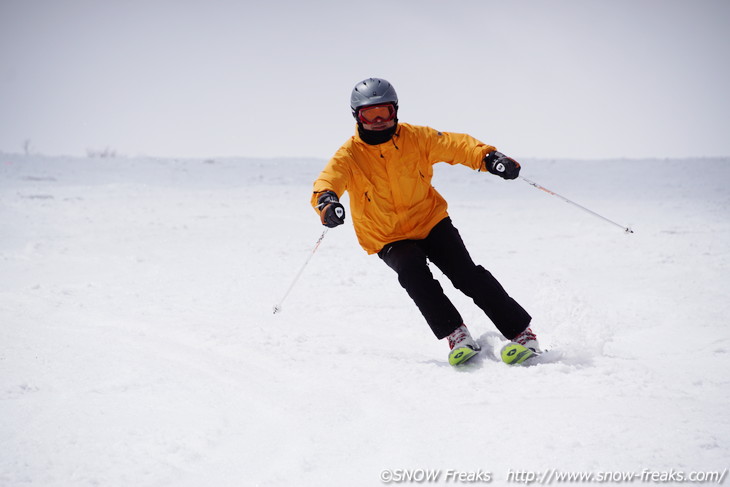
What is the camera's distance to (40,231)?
822cm

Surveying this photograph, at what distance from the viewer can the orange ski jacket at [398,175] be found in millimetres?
3520

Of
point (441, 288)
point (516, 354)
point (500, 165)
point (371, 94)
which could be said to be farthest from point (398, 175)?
point (516, 354)

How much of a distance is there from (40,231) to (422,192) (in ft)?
22.6

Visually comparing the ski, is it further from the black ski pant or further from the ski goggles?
the ski goggles

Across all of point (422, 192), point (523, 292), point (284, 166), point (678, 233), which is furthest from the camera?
point (284, 166)

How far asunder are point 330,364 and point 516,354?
1.07 metres

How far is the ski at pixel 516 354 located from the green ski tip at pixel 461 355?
0.19m

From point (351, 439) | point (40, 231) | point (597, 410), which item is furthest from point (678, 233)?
point (40, 231)

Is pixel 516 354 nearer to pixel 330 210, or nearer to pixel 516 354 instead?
pixel 516 354

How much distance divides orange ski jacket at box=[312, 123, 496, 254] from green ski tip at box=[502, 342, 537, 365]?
0.94m

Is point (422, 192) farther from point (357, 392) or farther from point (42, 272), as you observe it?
point (42, 272)

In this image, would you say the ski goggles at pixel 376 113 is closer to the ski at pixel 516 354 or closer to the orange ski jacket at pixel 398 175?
the orange ski jacket at pixel 398 175

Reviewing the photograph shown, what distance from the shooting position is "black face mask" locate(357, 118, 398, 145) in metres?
3.52

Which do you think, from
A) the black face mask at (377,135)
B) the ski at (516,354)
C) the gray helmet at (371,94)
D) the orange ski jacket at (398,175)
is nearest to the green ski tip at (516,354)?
the ski at (516,354)
